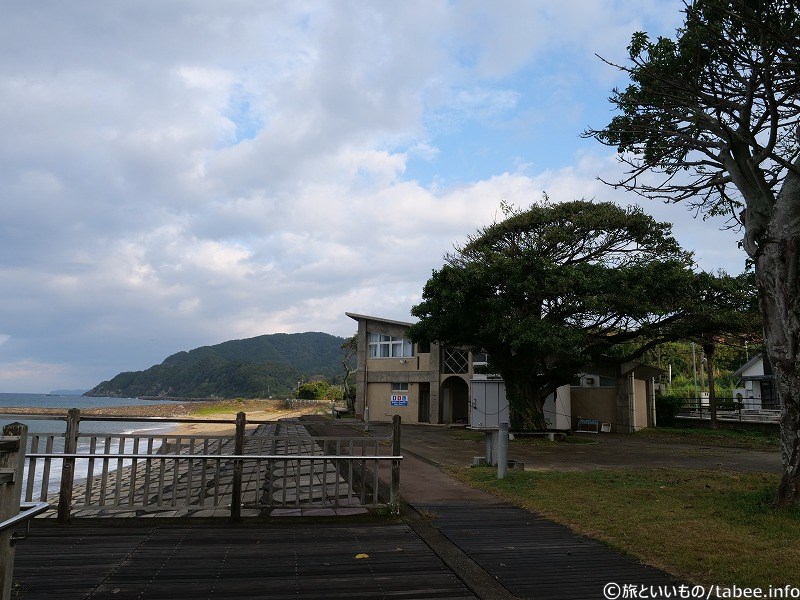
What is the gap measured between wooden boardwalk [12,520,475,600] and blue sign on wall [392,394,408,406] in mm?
26135

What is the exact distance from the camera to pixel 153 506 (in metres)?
6.53

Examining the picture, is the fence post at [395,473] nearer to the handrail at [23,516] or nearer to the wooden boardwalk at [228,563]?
the wooden boardwalk at [228,563]

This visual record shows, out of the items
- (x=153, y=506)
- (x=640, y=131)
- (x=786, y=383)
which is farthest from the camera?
(x=640, y=131)

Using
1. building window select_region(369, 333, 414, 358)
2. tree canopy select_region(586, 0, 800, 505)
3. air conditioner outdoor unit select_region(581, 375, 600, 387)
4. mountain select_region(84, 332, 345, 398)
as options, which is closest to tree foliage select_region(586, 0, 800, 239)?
tree canopy select_region(586, 0, 800, 505)

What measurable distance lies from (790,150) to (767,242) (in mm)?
2216

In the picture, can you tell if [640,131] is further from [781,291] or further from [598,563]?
[598,563]

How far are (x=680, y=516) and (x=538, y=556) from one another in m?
2.54

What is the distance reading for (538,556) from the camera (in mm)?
5273

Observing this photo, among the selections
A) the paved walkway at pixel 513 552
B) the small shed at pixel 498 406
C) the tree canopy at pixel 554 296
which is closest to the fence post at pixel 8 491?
the paved walkway at pixel 513 552

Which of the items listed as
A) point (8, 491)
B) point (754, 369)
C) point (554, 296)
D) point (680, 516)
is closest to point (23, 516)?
point (8, 491)

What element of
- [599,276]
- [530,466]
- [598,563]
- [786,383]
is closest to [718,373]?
[599,276]

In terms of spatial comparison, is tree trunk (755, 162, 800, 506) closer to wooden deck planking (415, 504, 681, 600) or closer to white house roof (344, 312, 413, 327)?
wooden deck planking (415, 504, 681, 600)

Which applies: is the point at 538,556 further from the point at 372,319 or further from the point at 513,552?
the point at 372,319

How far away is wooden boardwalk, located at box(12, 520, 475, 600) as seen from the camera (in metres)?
4.21
